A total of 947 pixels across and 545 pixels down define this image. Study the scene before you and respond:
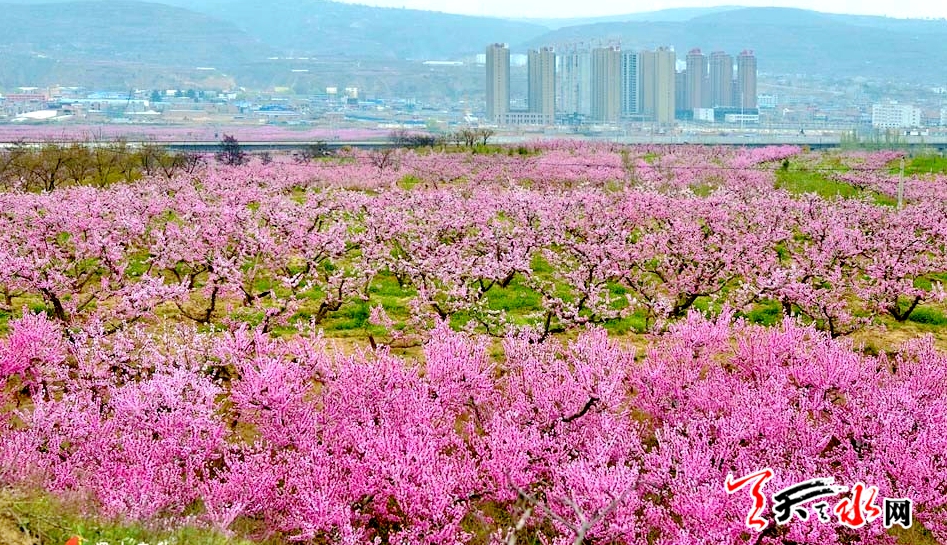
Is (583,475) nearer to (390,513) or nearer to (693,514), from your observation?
(693,514)

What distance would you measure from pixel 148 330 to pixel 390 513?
517 cm

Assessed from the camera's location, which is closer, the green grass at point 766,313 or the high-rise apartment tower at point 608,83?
the green grass at point 766,313

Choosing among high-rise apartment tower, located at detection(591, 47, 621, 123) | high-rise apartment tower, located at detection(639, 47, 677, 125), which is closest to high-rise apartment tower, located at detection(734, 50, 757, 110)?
high-rise apartment tower, located at detection(639, 47, 677, 125)

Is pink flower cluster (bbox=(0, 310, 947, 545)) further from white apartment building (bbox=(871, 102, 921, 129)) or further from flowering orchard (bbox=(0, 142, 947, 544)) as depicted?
white apartment building (bbox=(871, 102, 921, 129))

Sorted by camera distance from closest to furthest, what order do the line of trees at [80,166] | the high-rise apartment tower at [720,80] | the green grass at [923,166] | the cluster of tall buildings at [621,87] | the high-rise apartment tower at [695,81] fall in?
1. the line of trees at [80,166]
2. the green grass at [923,166]
3. the cluster of tall buildings at [621,87]
4. the high-rise apartment tower at [695,81]
5. the high-rise apartment tower at [720,80]

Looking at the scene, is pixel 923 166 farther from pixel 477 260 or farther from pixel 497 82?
pixel 497 82

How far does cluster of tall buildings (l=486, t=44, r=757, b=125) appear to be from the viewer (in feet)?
422

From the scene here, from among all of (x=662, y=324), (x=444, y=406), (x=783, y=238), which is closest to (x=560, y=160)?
(x=783, y=238)

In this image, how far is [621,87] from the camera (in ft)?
440

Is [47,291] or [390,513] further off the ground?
[47,291]

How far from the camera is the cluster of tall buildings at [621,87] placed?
422 ft

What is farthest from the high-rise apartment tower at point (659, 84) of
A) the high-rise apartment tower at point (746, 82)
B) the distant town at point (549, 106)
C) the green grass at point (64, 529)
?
the green grass at point (64, 529)

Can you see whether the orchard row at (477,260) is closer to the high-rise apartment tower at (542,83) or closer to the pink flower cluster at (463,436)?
the pink flower cluster at (463,436)

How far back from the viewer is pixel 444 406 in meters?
6.38
